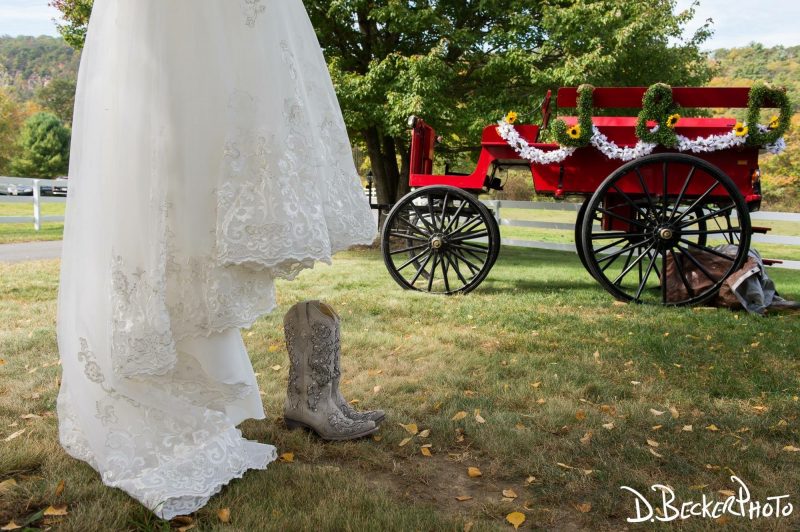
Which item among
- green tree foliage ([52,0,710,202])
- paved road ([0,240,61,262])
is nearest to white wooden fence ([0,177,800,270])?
paved road ([0,240,61,262])

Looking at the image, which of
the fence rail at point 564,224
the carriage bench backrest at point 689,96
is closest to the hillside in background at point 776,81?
the fence rail at point 564,224

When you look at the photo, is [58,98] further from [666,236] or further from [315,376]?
[315,376]

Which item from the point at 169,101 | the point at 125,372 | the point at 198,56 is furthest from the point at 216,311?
the point at 198,56

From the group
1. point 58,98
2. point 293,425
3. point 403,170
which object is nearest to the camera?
point 293,425

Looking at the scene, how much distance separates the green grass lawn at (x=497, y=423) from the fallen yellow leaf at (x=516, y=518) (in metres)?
0.02

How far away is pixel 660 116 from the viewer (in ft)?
17.8

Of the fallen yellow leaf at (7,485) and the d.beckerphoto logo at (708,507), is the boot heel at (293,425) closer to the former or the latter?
the fallen yellow leaf at (7,485)

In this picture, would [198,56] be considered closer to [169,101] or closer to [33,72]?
[169,101]

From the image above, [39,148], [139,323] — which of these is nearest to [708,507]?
[139,323]

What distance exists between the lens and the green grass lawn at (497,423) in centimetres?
197

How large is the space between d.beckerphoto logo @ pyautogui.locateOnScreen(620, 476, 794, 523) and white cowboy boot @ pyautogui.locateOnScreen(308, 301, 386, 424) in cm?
110

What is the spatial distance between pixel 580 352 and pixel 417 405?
1.50m

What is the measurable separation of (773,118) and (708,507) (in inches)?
172

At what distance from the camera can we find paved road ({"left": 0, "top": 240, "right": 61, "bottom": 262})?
8.63 meters
